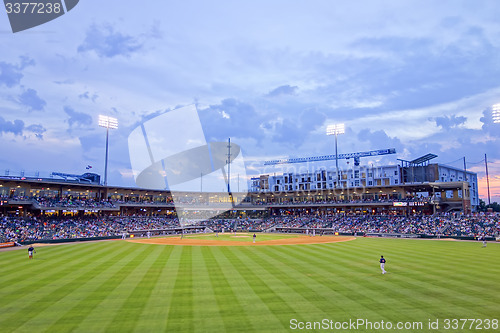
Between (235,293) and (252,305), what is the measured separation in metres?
2.38

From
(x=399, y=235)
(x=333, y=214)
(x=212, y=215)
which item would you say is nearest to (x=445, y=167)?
(x=333, y=214)

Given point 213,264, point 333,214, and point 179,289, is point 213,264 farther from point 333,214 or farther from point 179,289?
point 333,214

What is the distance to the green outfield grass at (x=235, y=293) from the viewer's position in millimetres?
13352

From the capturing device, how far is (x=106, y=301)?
16188 millimetres

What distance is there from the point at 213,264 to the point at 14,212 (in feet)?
170

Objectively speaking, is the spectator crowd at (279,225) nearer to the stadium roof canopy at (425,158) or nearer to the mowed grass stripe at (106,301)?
the stadium roof canopy at (425,158)

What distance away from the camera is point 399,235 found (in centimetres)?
5678

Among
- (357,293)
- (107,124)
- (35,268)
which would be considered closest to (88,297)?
(35,268)

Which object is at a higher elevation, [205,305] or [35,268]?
[205,305]

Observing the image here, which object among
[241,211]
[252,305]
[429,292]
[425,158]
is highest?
[425,158]

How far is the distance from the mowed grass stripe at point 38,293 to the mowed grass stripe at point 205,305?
7.11m

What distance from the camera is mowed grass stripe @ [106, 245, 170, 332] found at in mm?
13098

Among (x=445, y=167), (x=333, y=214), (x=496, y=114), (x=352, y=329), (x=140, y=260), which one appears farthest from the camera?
(x=445, y=167)

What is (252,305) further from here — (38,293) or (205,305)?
(38,293)
